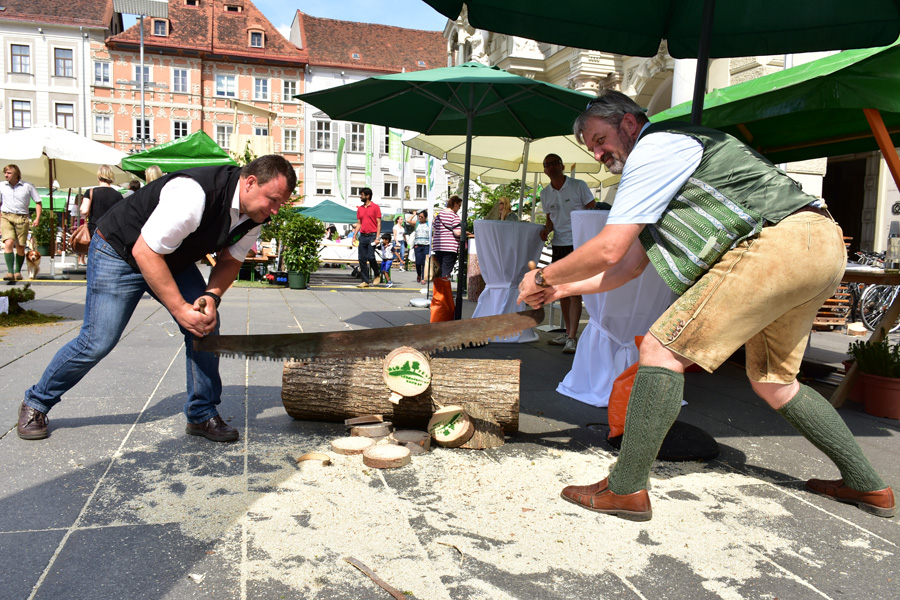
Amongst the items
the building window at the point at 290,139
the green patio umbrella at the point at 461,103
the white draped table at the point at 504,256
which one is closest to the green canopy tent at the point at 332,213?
the green patio umbrella at the point at 461,103

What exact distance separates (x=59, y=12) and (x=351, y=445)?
1981 inches

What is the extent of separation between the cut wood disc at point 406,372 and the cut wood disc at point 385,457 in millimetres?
356

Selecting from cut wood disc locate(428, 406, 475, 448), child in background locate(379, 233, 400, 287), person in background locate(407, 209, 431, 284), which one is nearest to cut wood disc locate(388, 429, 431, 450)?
cut wood disc locate(428, 406, 475, 448)

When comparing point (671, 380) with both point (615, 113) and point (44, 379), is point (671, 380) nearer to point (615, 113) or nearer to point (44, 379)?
point (615, 113)

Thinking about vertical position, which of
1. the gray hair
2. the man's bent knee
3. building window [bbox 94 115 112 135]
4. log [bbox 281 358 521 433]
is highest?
building window [bbox 94 115 112 135]

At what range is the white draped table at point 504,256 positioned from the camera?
23.2 feet

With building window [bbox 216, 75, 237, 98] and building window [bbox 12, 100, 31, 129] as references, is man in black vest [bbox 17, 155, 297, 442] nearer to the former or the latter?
building window [bbox 216, 75, 237, 98]

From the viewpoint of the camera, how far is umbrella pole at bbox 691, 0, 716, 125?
150 inches

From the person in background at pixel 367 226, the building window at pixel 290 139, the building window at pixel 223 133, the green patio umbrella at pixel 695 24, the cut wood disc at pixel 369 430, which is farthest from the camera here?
the building window at pixel 290 139

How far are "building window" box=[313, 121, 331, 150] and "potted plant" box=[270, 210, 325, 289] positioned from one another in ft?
115

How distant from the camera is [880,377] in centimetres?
488

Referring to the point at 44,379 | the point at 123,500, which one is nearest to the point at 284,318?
the point at 44,379

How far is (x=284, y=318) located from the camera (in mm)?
8727

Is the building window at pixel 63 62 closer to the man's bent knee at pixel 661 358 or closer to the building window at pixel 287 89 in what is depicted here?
the building window at pixel 287 89
